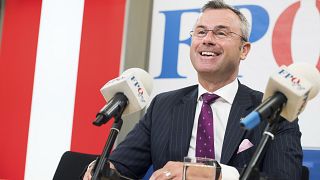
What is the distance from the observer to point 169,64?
3314 mm

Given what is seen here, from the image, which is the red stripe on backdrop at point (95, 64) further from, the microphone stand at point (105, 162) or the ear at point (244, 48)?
the microphone stand at point (105, 162)

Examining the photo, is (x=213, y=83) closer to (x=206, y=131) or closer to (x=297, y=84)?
(x=206, y=131)

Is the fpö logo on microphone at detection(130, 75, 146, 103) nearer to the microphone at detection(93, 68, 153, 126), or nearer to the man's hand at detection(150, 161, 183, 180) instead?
the microphone at detection(93, 68, 153, 126)

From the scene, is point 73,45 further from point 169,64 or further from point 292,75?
point 292,75

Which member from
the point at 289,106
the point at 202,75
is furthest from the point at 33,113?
the point at 289,106

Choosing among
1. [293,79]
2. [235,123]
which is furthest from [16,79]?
[293,79]

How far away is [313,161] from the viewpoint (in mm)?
2775

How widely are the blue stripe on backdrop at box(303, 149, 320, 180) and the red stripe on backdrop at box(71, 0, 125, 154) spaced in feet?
4.75

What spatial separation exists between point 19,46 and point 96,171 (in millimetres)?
2932

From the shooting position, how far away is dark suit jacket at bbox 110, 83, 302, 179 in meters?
1.87

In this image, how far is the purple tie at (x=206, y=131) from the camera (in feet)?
6.68

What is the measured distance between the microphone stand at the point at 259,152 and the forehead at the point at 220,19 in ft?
3.18

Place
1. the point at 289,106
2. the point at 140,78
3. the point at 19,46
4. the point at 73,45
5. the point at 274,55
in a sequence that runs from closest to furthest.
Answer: the point at 289,106, the point at 140,78, the point at 274,55, the point at 73,45, the point at 19,46

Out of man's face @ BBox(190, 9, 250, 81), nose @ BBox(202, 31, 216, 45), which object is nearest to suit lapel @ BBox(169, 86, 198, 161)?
man's face @ BBox(190, 9, 250, 81)
